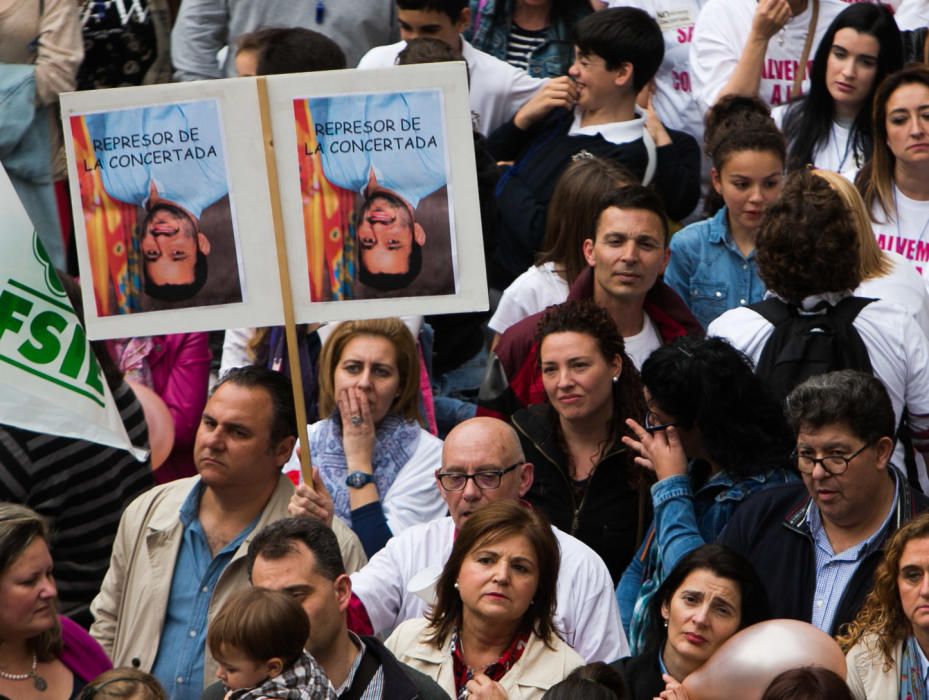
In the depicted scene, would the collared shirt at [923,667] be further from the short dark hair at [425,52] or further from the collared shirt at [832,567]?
the short dark hair at [425,52]

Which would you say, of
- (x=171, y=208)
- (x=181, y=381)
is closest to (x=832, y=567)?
(x=171, y=208)

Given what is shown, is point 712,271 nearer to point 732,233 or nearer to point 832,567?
point 732,233

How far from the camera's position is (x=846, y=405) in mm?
5898

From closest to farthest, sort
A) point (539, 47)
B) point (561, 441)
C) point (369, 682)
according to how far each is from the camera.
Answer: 1. point (369, 682)
2. point (561, 441)
3. point (539, 47)

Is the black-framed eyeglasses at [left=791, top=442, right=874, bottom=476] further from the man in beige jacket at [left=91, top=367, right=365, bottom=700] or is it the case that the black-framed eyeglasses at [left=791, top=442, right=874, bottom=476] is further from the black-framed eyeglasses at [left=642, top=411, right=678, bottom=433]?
the man in beige jacket at [left=91, top=367, right=365, bottom=700]

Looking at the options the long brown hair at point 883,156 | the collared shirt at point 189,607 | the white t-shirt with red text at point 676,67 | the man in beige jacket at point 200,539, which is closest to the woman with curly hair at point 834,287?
the long brown hair at point 883,156

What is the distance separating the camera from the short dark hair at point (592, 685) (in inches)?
209

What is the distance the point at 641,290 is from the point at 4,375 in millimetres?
2771

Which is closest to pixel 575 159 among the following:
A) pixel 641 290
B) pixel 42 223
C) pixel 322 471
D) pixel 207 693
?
pixel 641 290

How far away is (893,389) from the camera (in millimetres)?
6637

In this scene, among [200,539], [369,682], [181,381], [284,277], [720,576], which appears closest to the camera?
[369,682]

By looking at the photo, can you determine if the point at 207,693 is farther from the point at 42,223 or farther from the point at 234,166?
the point at 42,223

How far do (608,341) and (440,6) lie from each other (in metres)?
2.74

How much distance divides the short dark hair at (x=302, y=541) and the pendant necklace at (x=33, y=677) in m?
0.71
